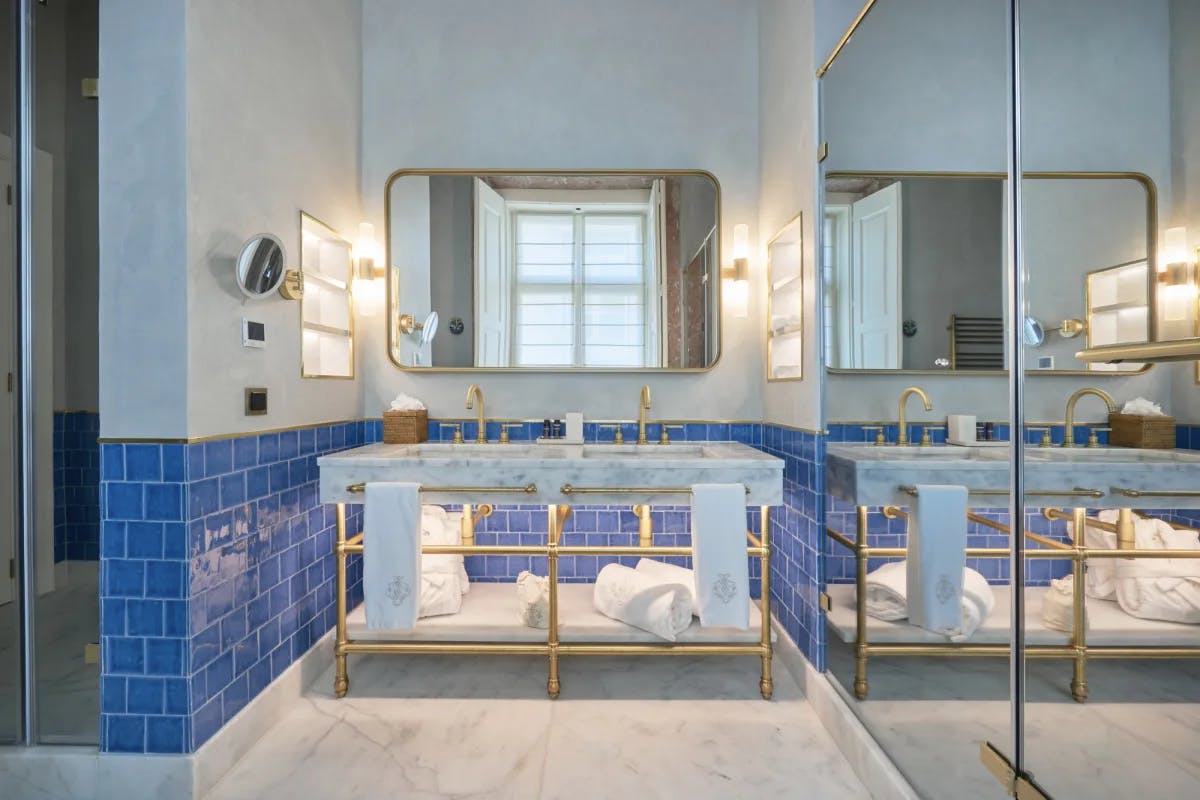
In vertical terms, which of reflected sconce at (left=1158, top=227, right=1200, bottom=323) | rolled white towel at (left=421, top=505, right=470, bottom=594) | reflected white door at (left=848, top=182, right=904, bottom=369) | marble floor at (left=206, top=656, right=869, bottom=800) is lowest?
marble floor at (left=206, top=656, right=869, bottom=800)

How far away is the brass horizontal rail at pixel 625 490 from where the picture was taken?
7.50 ft

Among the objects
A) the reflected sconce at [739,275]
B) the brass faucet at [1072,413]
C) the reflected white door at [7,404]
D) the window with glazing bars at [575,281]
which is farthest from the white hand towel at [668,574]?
the reflected white door at [7,404]

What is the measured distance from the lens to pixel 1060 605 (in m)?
1.12

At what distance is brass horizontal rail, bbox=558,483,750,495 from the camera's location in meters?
2.29

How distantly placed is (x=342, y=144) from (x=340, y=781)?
8.14ft

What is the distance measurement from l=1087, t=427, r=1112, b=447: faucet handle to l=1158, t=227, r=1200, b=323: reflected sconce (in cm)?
23

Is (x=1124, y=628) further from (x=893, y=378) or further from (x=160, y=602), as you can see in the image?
(x=160, y=602)

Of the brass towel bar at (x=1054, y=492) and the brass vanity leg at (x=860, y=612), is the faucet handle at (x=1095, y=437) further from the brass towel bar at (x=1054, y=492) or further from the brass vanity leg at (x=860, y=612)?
the brass vanity leg at (x=860, y=612)

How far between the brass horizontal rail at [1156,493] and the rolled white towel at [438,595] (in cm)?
219

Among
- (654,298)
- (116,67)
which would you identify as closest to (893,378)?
(654,298)

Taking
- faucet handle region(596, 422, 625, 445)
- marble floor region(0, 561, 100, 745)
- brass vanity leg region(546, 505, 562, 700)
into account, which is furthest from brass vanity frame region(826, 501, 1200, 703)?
marble floor region(0, 561, 100, 745)

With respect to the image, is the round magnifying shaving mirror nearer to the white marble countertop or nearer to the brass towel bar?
the white marble countertop

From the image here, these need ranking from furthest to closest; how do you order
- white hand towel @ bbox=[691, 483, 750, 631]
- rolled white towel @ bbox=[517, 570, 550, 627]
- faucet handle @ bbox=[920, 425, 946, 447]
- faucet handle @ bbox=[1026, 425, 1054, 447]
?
rolled white towel @ bbox=[517, 570, 550, 627]
white hand towel @ bbox=[691, 483, 750, 631]
faucet handle @ bbox=[920, 425, 946, 447]
faucet handle @ bbox=[1026, 425, 1054, 447]

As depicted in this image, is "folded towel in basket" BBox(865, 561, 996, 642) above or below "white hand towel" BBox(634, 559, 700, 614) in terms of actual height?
above
